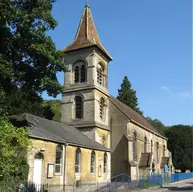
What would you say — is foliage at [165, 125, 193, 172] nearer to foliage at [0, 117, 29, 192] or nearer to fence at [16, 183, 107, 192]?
fence at [16, 183, 107, 192]

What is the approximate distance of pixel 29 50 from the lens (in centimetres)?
1714

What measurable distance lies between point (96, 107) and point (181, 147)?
40.9 meters

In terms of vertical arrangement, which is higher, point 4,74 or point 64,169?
point 4,74

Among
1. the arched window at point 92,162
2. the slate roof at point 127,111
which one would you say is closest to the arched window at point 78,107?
the slate roof at point 127,111

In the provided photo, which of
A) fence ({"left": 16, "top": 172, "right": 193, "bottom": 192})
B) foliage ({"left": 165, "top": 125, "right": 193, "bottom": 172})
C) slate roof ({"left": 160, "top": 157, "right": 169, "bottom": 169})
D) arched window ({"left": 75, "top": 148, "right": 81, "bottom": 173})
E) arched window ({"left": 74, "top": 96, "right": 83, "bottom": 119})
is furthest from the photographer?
foliage ({"left": 165, "top": 125, "right": 193, "bottom": 172})

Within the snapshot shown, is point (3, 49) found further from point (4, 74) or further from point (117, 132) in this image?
point (117, 132)

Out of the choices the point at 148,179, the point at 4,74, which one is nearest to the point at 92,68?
the point at 148,179

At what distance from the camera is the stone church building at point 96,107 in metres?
34.3

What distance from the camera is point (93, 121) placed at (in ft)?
110

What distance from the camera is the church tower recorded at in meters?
34.1

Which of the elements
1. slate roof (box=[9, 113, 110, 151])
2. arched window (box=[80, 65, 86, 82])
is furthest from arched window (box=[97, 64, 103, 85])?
slate roof (box=[9, 113, 110, 151])

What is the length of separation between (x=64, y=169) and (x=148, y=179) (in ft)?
39.8

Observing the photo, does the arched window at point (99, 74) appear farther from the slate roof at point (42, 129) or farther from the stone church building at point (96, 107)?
the slate roof at point (42, 129)

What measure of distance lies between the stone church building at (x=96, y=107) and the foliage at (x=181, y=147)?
30.0 meters
